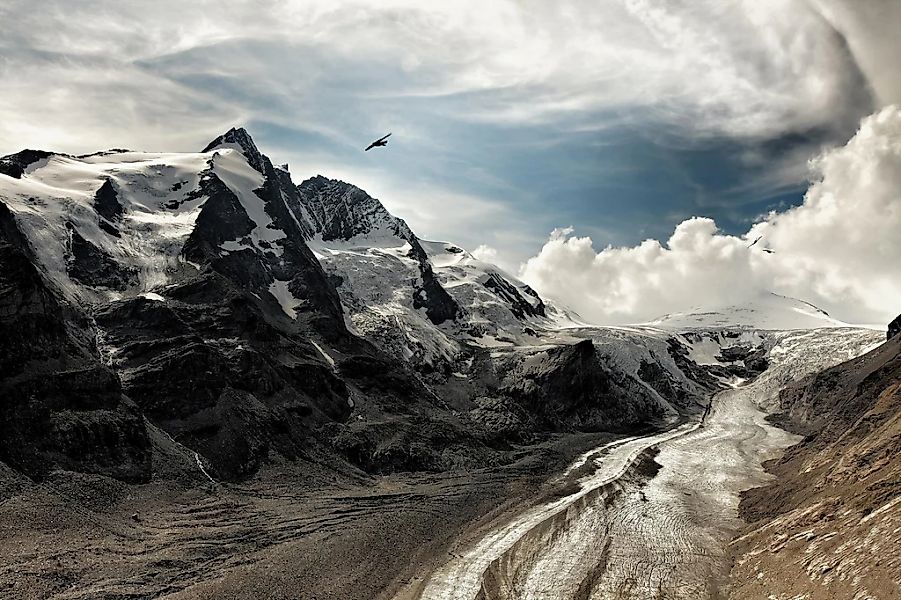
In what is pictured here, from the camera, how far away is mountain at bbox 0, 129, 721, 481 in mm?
65938

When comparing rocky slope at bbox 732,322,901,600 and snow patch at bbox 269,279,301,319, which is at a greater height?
snow patch at bbox 269,279,301,319

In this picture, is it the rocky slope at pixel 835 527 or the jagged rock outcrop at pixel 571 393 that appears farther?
the jagged rock outcrop at pixel 571 393

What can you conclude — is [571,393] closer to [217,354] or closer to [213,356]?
[217,354]

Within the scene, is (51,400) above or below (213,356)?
below

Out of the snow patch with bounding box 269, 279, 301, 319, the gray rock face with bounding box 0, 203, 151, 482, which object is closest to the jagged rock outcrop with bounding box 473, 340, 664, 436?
the snow patch with bounding box 269, 279, 301, 319

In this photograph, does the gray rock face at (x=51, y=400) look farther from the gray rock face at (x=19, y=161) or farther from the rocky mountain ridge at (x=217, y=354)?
the gray rock face at (x=19, y=161)

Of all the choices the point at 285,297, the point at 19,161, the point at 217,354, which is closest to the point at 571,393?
the point at 285,297

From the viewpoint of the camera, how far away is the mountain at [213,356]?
6594cm

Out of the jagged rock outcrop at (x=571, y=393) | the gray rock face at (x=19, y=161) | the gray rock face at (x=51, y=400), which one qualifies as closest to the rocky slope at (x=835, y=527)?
the gray rock face at (x=51, y=400)

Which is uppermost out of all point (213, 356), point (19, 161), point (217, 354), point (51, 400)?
point (19, 161)

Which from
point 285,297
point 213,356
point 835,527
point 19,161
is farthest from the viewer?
point 285,297

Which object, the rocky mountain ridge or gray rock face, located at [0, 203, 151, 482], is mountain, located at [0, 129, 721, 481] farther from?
the rocky mountain ridge

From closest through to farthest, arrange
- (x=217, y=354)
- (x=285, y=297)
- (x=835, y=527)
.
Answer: (x=835, y=527) < (x=217, y=354) < (x=285, y=297)

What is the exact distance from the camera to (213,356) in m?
88.6
